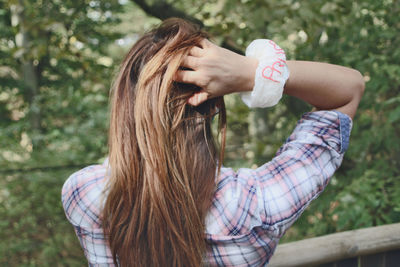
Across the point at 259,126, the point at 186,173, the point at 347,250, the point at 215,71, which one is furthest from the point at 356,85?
the point at 259,126

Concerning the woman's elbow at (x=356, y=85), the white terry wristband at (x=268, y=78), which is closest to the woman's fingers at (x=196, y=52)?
the white terry wristband at (x=268, y=78)

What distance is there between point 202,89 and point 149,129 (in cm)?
16

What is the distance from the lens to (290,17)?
95.8 inches

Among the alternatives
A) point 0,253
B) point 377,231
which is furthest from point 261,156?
point 0,253

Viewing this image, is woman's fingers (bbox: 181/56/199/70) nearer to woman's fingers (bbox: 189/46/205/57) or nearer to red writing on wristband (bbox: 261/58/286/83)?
woman's fingers (bbox: 189/46/205/57)

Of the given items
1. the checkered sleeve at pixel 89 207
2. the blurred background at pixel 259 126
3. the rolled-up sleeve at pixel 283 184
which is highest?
the rolled-up sleeve at pixel 283 184

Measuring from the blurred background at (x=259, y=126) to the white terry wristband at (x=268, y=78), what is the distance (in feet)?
3.97

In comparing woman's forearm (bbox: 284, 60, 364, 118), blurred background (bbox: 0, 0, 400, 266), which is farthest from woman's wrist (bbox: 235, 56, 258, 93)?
blurred background (bbox: 0, 0, 400, 266)

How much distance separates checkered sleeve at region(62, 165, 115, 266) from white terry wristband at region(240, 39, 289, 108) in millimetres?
436

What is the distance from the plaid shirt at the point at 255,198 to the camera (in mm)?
827

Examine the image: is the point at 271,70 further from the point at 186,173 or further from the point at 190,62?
the point at 186,173

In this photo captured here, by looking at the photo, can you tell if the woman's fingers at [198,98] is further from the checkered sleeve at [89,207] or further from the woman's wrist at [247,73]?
the checkered sleeve at [89,207]

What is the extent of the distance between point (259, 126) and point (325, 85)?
11.1ft

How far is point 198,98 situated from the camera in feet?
2.75
